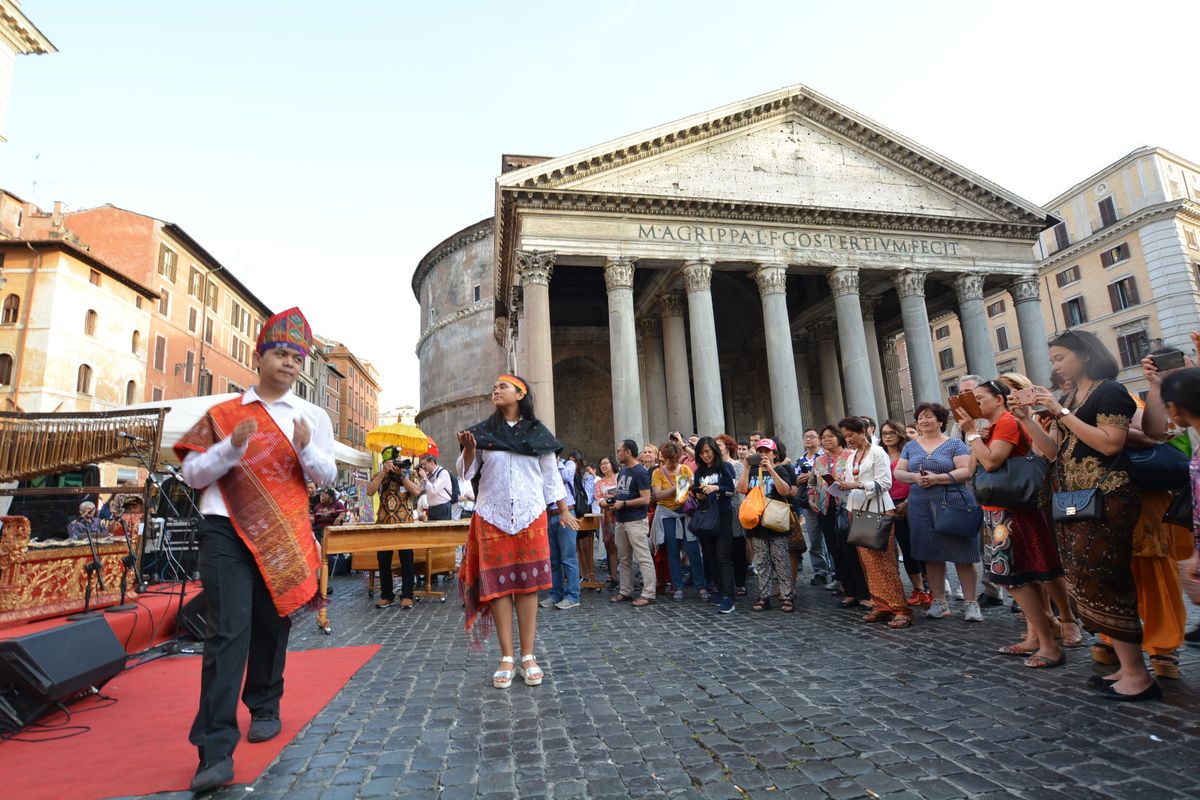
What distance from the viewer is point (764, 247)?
1955cm

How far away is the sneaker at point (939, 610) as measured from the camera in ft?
18.4

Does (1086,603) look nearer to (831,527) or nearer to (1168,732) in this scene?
(1168,732)

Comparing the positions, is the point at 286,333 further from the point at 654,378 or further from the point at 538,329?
the point at 654,378

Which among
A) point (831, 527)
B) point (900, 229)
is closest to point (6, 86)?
point (831, 527)

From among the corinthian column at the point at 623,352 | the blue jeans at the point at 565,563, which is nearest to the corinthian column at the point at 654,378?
the corinthian column at the point at 623,352

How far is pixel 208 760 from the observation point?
2533 millimetres

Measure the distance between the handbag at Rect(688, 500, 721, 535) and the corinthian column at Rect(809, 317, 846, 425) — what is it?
18694 mm

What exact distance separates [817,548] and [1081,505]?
549 cm

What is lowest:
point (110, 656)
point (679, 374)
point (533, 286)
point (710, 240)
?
point (110, 656)

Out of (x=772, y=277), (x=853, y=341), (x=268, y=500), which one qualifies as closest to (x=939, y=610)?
(x=268, y=500)

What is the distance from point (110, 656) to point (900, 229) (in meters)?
A: 22.9

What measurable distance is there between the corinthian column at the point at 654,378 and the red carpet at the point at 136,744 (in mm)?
18015

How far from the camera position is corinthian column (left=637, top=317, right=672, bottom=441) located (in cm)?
2212

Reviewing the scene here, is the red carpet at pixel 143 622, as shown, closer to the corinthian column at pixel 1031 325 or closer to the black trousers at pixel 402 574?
the black trousers at pixel 402 574
